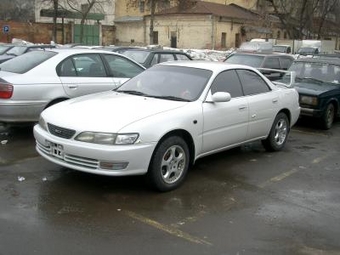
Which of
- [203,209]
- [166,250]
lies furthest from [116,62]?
[166,250]

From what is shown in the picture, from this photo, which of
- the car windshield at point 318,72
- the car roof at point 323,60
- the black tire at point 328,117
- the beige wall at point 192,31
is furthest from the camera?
the beige wall at point 192,31

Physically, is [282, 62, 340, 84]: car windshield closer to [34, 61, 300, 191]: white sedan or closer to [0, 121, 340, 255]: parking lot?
[34, 61, 300, 191]: white sedan

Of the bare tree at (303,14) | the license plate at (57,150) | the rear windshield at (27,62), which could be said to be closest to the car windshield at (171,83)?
the license plate at (57,150)

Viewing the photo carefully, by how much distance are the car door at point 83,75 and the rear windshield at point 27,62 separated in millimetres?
353

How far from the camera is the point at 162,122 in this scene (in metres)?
5.34

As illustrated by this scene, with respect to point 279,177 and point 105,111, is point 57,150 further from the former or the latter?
point 279,177

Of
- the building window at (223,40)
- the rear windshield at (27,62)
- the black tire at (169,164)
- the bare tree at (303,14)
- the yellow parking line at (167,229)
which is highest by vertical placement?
the bare tree at (303,14)

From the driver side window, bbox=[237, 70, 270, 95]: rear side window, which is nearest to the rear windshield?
the driver side window

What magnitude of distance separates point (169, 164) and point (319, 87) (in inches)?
238

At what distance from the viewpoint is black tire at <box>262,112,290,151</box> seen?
7.59 meters

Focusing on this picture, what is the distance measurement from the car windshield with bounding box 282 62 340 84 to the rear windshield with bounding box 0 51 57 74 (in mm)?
5992

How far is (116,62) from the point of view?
892 cm

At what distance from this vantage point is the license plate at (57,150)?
17.3ft

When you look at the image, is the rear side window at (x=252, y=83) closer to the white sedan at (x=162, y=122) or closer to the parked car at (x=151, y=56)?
the white sedan at (x=162, y=122)
